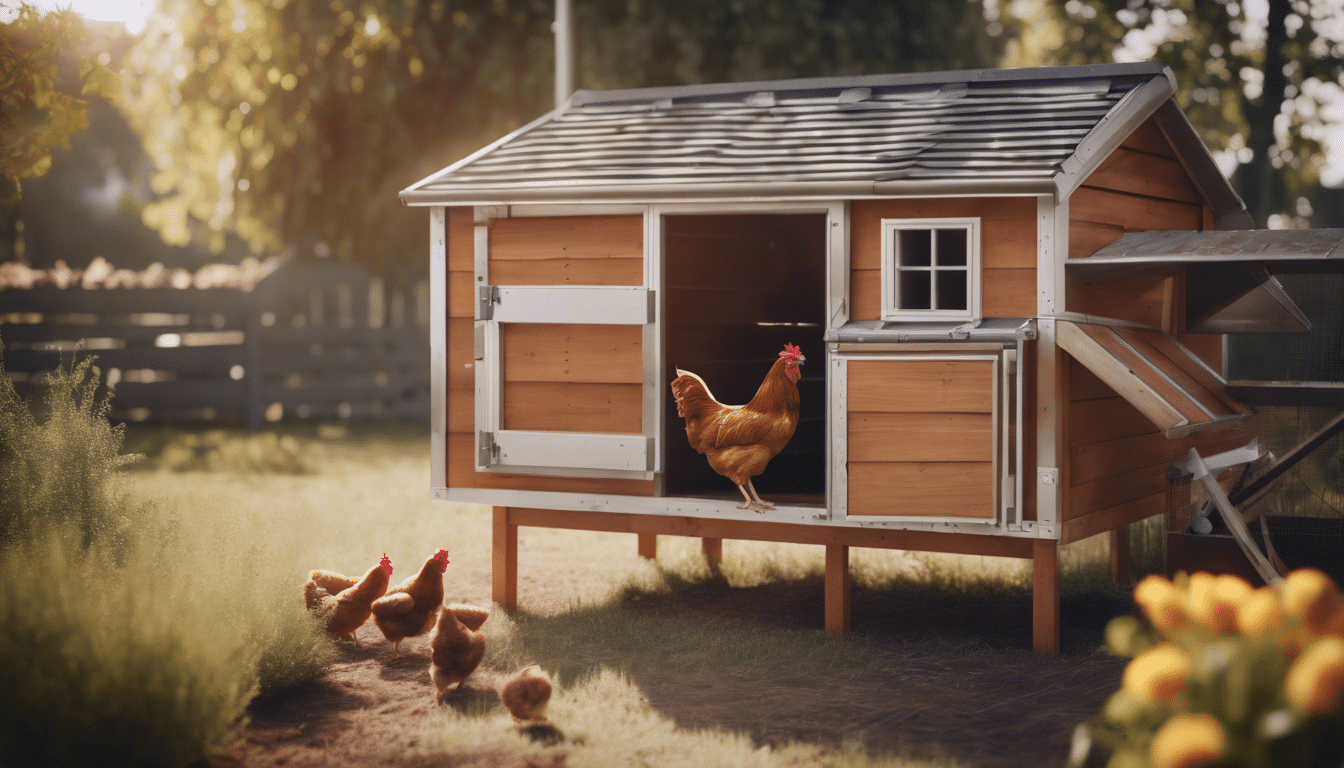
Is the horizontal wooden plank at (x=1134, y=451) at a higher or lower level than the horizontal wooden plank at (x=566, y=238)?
lower

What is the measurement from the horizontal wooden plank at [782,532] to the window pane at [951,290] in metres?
1.26

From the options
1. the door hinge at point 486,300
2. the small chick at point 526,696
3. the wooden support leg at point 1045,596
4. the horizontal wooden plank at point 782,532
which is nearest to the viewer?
the small chick at point 526,696

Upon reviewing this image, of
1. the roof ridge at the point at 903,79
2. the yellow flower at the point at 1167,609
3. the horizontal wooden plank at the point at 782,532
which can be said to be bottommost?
the horizontal wooden plank at the point at 782,532

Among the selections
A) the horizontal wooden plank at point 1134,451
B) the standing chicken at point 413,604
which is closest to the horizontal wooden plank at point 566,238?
the standing chicken at point 413,604

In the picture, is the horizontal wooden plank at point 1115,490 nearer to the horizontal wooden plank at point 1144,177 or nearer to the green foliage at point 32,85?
the horizontal wooden plank at point 1144,177

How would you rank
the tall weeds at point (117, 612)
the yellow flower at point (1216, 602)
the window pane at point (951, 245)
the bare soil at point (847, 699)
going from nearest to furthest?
the yellow flower at point (1216, 602)
the tall weeds at point (117, 612)
the bare soil at point (847, 699)
the window pane at point (951, 245)

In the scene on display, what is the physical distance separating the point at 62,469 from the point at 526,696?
2935 mm

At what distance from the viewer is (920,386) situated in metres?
6.62

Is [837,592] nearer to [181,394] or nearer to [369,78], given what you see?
[181,394]

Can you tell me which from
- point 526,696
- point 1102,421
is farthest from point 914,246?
point 526,696

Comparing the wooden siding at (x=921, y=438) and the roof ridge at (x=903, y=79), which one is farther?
the roof ridge at (x=903, y=79)

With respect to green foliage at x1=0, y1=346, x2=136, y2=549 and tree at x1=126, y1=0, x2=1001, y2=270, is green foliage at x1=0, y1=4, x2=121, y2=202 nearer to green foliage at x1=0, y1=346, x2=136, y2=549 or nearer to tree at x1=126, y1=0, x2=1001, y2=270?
green foliage at x1=0, y1=346, x2=136, y2=549

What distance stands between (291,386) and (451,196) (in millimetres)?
12538

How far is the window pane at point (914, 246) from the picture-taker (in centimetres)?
699
